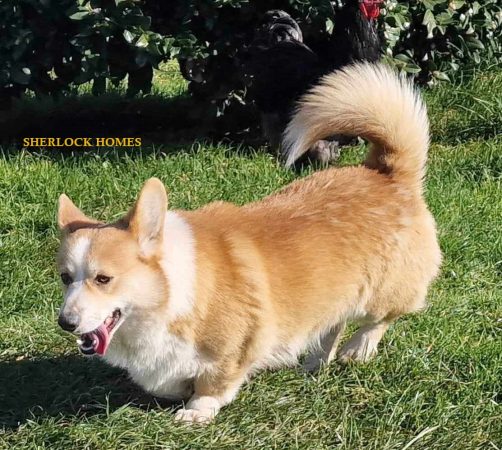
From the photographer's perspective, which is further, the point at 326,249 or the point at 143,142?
the point at 143,142

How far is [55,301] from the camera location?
12.3 feet

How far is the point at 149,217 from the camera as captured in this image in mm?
2715

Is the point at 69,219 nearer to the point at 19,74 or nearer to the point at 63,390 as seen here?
the point at 63,390

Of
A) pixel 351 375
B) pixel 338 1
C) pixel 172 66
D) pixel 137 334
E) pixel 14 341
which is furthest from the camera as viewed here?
pixel 172 66

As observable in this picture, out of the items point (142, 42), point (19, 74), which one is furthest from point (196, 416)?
point (19, 74)

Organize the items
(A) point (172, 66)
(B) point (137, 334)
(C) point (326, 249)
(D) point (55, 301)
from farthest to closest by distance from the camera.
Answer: (A) point (172, 66) < (D) point (55, 301) < (C) point (326, 249) < (B) point (137, 334)

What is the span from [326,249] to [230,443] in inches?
30.1

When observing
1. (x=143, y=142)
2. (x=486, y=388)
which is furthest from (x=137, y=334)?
(x=143, y=142)

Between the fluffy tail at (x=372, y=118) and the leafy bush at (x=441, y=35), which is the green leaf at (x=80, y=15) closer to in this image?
the leafy bush at (x=441, y=35)

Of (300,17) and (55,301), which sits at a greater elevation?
(300,17)

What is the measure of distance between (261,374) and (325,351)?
30cm

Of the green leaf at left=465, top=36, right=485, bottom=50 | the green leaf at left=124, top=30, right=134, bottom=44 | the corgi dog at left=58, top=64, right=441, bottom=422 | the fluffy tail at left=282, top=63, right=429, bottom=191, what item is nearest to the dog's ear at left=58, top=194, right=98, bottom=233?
the corgi dog at left=58, top=64, right=441, bottom=422

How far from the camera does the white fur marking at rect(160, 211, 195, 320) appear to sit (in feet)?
8.96

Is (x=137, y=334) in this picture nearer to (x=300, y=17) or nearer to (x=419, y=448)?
(x=419, y=448)
